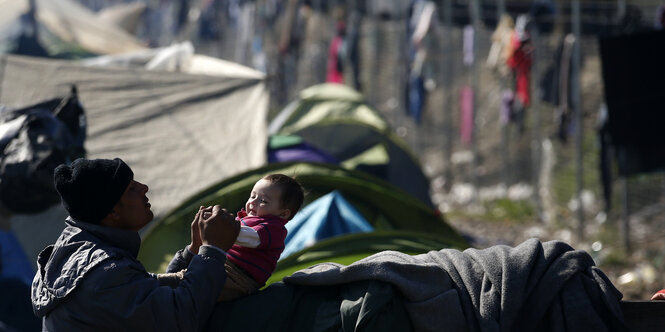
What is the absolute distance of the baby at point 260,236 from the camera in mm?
3037

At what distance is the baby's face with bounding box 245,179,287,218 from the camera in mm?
3211

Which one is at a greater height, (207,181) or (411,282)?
(411,282)

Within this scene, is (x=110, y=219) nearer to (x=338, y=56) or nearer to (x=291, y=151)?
(x=291, y=151)

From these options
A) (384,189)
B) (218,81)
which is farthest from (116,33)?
(384,189)

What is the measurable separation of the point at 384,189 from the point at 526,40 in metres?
6.05

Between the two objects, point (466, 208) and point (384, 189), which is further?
point (466, 208)

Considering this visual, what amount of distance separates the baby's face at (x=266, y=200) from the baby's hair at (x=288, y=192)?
0.04 ft

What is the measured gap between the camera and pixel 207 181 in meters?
6.73

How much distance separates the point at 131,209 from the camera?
2885mm

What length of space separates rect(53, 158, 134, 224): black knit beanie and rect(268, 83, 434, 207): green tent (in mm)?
5716

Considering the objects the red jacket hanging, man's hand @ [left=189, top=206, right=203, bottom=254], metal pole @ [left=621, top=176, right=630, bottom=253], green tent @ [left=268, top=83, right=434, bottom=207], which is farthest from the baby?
the red jacket hanging

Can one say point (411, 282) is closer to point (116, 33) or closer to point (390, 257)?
point (390, 257)

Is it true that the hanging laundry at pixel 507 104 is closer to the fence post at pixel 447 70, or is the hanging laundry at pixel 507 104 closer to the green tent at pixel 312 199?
the fence post at pixel 447 70

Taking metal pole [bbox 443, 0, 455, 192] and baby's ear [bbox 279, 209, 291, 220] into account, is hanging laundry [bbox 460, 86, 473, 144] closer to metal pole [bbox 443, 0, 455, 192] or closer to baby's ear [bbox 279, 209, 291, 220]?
metal pole [bbox 443, 0, 455, 192]
